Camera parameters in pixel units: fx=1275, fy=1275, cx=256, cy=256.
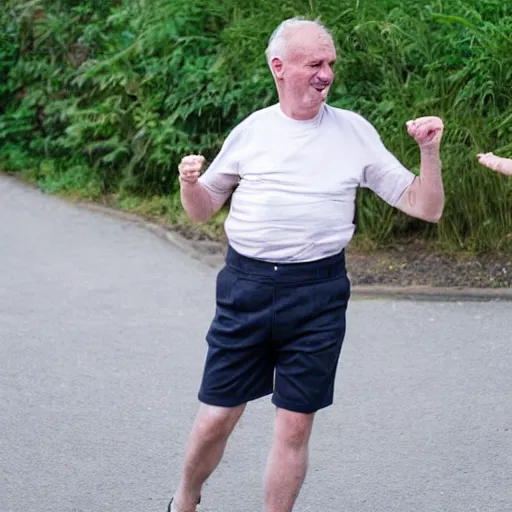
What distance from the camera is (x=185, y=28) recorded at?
10695 millimetres

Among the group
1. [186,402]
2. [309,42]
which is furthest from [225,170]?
[186,402]

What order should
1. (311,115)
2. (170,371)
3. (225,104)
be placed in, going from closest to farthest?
(311,115) < (170,371) < (225,104)

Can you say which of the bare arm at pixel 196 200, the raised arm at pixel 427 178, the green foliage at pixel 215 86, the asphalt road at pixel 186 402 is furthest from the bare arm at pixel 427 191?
the green foliage at pixel 215 86

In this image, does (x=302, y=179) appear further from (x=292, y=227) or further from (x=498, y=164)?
(x=498, y=164)

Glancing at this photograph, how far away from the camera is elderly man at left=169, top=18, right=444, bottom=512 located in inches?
149

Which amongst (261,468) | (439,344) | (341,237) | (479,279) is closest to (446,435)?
(261,468)

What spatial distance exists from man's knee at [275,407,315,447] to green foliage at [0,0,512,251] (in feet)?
15.5

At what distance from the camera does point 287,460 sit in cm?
391

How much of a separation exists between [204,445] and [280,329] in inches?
18.6

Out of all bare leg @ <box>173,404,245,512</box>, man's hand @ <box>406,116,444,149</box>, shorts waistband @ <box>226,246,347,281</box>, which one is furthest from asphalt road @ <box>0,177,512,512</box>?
man's hand @ <box>406,116,444,149</box>

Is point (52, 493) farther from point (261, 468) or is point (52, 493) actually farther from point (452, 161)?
point (452, 161)

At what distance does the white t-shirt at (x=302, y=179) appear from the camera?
3.80 metres

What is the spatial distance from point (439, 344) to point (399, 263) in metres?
1.72

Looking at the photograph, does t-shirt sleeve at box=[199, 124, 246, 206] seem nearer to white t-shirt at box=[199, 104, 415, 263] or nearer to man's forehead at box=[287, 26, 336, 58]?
white t-shirt at box=[199, 104, 415, 263]
